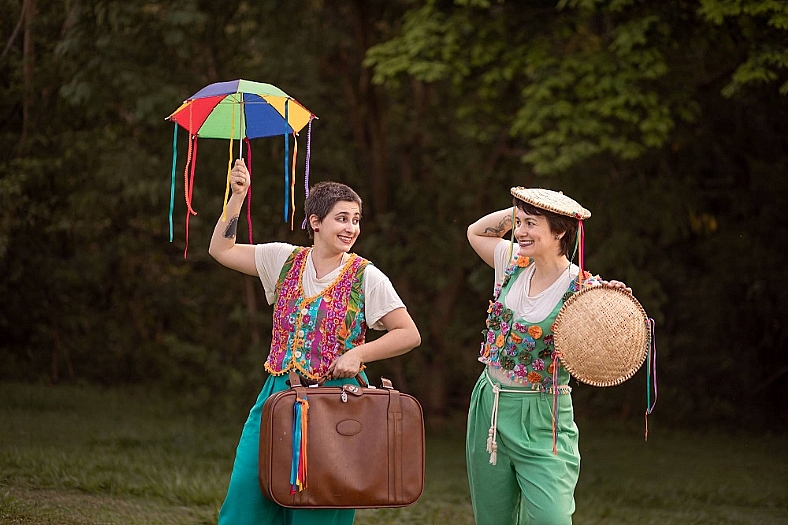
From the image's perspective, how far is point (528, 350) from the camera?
390 centimetres

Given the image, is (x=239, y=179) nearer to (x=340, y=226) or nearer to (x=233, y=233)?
(x=233, y=233)

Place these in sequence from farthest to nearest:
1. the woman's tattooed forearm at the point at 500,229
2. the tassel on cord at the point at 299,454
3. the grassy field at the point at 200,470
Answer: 1. the grassy field at the point at 200,470
2. the woman's tattooed forearm at the point at 500,229
3. the tassel on cord at the point at 299,454

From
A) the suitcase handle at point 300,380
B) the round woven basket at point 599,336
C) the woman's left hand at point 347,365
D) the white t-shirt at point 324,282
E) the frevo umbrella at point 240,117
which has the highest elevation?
the frevo umbrella at point 240,117

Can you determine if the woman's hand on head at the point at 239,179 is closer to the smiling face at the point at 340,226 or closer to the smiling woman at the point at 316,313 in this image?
the smiling woman at the point at 316,313

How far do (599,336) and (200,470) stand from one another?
15.3ft

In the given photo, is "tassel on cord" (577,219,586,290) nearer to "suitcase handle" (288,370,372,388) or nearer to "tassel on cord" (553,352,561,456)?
"tassel on cord" (553,352,561,456)

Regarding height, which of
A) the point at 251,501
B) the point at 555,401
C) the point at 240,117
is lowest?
the point at 251,501

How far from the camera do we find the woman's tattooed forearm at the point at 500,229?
13.9 feet

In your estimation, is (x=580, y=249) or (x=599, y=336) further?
(x=580, y=249)

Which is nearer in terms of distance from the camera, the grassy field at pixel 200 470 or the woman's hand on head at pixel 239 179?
the woman's hand on head at pixel 239 179

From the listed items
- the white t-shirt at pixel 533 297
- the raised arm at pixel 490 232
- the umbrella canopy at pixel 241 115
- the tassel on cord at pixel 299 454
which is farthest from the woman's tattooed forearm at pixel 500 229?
the tassel on cord at pixel 299 454

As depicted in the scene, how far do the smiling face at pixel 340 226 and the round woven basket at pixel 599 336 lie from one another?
80 centimetres

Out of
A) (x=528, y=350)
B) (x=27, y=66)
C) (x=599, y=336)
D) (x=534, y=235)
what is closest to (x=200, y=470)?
(x=27, y=66)

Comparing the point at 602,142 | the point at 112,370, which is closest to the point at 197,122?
the point at 602,142
